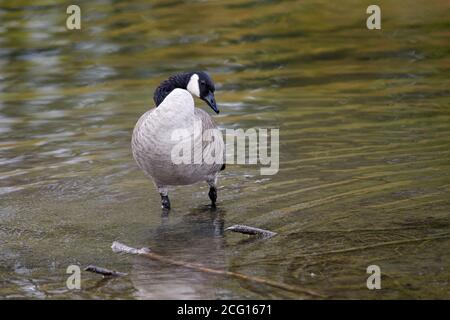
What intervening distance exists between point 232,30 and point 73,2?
12.6ft

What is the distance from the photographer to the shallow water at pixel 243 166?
6438 millimetres

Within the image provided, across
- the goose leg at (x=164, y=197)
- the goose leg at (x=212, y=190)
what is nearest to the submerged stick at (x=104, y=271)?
the goose leg at (x=164, y=197)

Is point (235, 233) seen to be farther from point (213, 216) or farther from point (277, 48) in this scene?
point (277, 48)

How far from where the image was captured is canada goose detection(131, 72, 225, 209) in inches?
286

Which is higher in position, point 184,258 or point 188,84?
point 188,84

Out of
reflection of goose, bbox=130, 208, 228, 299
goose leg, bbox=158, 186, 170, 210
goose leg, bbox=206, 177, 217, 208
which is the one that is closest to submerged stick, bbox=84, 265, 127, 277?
reflection of goose, bbox=130, 208, 228, 299

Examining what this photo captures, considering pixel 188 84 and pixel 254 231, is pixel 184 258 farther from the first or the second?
pixel 188 84

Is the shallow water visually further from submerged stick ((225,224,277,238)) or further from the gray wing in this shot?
the gray wing

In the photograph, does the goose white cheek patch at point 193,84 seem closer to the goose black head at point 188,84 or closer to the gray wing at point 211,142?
the goose black head at point 188,84

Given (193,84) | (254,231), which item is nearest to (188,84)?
(193,84)

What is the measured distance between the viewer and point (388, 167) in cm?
867

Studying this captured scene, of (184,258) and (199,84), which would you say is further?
(199,84)

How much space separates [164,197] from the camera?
788 cm

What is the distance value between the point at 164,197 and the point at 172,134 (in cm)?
81
